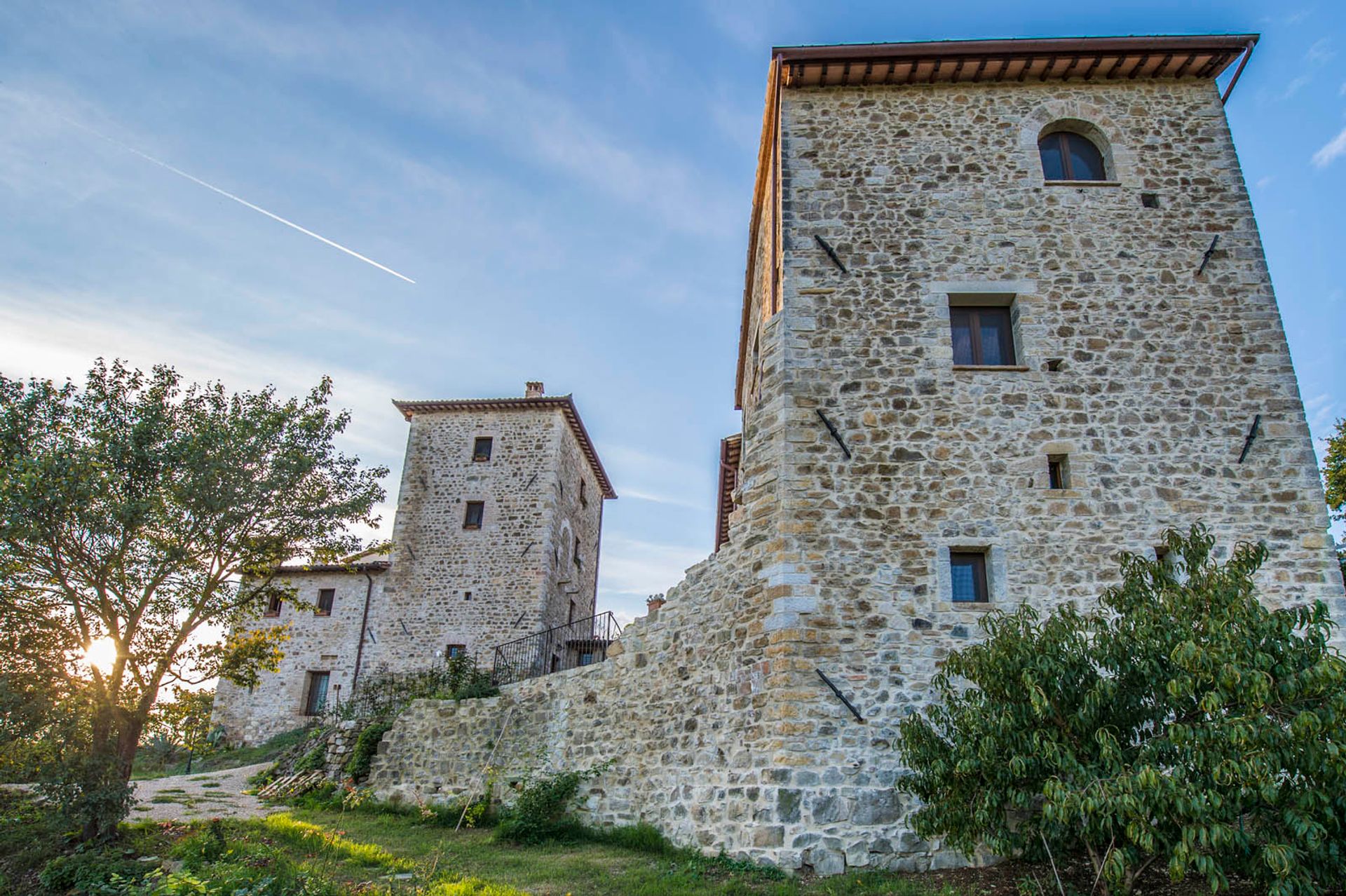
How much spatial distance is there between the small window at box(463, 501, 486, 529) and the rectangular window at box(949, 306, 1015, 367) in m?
15.3

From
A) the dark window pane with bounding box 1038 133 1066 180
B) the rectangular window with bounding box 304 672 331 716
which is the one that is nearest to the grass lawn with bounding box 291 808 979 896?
the dark window pane with bounding box 1038 133 1066 180

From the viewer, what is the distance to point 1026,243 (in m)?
10.1

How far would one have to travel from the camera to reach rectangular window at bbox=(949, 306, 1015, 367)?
9797mm

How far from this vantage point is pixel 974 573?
28.9ft

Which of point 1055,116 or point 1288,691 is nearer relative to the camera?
point 1288,691

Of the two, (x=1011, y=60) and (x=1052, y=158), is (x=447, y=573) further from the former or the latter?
(x=1011, y=60)

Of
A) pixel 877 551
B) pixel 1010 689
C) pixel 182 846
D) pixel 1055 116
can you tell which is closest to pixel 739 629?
pixel 877 551

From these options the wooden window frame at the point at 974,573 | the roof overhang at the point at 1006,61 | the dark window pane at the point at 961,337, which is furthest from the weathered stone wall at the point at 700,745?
the roof overhang at the point at 1006,61

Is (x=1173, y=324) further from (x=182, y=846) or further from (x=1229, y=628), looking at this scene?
(x=182, y=846)

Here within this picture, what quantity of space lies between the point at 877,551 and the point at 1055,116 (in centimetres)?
652

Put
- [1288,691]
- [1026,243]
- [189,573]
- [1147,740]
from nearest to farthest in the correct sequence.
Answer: [1288,691], [1147,740], [1026,243], [189,573]

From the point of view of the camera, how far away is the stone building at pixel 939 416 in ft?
27.2

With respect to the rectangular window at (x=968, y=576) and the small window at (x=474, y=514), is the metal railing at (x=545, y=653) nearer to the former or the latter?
the small window at (x=474, y=514)

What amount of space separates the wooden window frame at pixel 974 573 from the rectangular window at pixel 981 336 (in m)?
2.35
